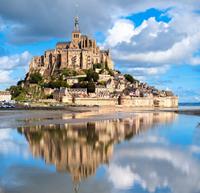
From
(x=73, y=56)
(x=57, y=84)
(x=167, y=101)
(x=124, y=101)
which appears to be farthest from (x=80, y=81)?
(x=167, y=101)

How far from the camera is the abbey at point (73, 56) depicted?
108 meters

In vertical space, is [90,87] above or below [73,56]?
below

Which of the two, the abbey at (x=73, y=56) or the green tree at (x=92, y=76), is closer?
the green tree at (x=92, y=76)

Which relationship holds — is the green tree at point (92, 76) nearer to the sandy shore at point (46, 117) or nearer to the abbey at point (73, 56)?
the abbey at point (73, 56)

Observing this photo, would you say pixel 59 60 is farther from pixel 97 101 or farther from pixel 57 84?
pixel 97 101

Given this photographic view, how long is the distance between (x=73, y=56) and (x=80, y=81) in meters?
9.69

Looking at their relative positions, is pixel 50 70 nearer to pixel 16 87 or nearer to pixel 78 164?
pixel 16 87

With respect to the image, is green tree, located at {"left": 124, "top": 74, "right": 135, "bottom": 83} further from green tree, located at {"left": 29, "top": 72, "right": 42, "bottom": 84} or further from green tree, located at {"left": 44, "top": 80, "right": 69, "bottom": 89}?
green tree, located at {"left": 29, "top": 72, "right": 42, "bottom": 84}

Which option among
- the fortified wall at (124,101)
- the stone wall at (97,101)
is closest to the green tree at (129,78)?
the fortified wall at (124,101)

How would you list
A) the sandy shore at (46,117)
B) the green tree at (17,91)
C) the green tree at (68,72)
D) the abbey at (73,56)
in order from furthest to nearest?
1. the abbey at (73,56)
2. the green tree at (68,72)
3. the green tree at (17,91)
4. the sandy shore at (46,117)

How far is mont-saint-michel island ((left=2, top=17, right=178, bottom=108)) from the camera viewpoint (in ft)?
316

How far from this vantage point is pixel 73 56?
108 m

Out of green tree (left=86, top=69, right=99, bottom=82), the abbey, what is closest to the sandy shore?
green tree (left=86, top=69, right=99, bottom=82)

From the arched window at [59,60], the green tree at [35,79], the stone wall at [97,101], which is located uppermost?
the arched window at [59,60]
